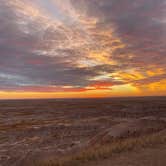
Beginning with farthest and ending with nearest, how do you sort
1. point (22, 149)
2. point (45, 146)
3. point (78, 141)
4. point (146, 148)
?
point (78, 141)
point (45, 146)
point (22, 149)
point (146, 148)

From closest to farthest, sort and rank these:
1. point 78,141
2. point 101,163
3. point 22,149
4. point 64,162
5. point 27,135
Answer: point 101,163 → point 64,162 → point 22,149 → point 78,141 → point 27,135

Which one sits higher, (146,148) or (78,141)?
(146,148)

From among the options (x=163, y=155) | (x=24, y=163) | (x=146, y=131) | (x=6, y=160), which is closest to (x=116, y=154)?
(x=163, y=155)

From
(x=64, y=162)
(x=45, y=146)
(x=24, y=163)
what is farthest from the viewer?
(x=45, y=146)

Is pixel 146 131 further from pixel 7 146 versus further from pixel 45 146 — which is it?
pixel 7 146

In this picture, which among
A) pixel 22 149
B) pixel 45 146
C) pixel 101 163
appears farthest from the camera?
pixel 45 146

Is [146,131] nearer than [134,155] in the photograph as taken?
No

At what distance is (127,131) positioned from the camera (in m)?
19.3

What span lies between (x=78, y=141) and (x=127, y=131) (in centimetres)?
482

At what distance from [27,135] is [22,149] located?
5960 mm

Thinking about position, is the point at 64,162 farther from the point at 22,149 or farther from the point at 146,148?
the point at 22,149

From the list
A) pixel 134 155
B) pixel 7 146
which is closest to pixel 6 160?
pixel 7 146

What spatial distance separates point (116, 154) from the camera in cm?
1070

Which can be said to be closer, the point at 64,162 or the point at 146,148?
the point at 64,162
